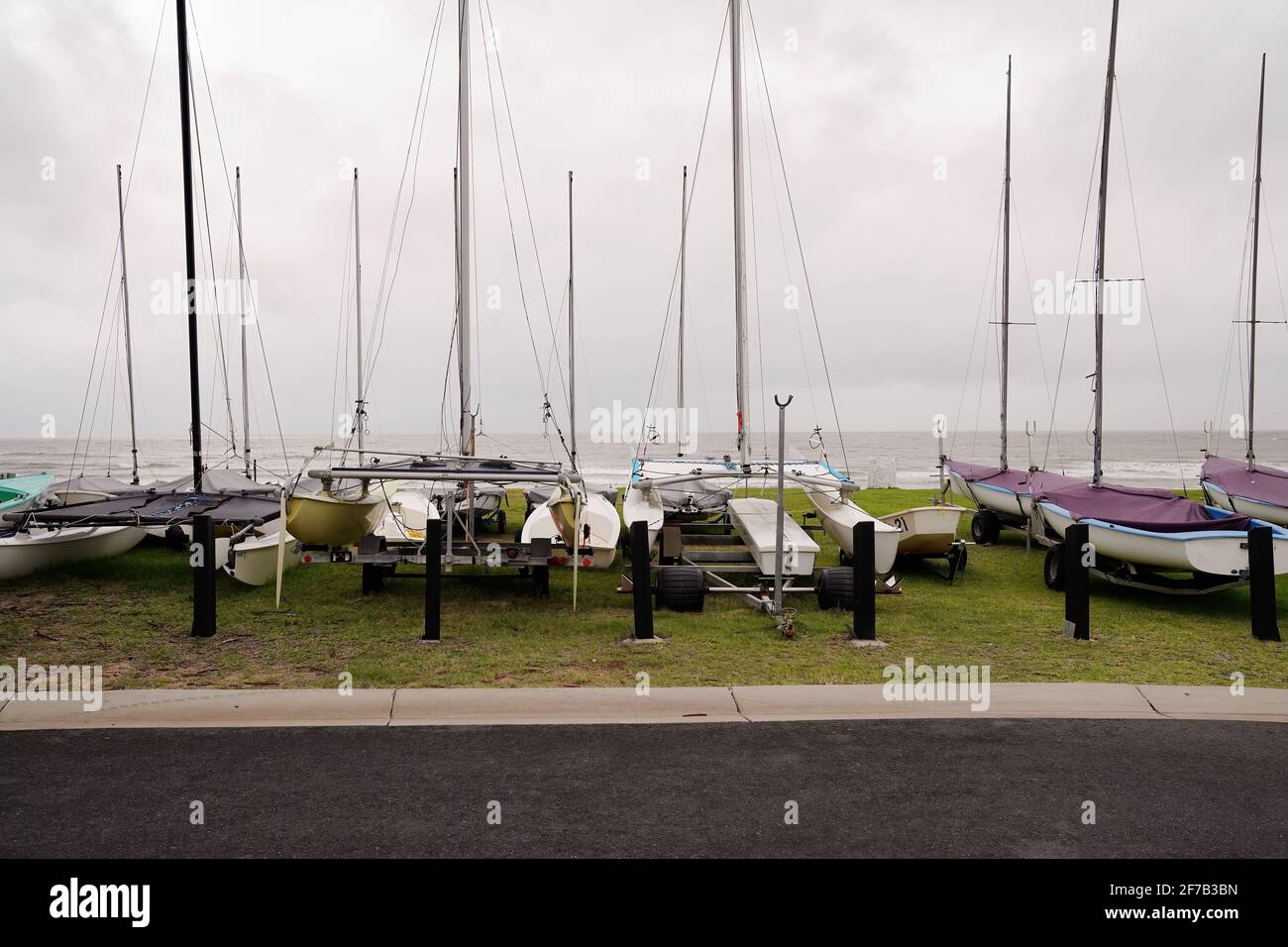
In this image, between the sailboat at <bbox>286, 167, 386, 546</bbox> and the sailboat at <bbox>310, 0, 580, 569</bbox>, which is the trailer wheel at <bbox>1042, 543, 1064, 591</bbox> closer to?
the sailboat at <bbox>310, 0, 580, 569</bbox>

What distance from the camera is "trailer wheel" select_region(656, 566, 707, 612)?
9984 millimetres

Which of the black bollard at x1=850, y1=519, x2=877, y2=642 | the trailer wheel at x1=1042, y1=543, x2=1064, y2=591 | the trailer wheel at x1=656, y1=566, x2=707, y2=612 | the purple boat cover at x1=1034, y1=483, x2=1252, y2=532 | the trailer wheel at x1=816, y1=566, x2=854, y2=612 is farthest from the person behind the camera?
the trailer wheel at x1=1042, y1=543, x2=1064, y2=591

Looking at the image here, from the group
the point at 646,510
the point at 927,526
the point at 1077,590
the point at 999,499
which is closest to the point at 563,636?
the point at 646,510

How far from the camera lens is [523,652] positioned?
8.13m

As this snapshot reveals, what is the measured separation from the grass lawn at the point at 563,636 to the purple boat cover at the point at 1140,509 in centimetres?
100

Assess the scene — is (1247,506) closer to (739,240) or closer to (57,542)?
(739,240)

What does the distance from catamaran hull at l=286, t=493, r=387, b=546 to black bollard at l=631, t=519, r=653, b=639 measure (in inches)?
168

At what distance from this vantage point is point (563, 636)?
888 cm

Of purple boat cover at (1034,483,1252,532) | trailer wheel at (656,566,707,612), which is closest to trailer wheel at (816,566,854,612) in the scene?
trailer wheel at (656,566,707,612)

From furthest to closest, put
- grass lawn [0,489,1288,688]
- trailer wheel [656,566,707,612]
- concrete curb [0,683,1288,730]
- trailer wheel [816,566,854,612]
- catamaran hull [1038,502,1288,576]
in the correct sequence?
trailer wheel [816,566,854,612], trailer wheel [656,566,707,612], catamaran hull [1038,502,1288,576], grass lawn [0,489,1288,688], concrete curb [0,683,1288,730]

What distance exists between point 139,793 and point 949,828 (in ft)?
13.8

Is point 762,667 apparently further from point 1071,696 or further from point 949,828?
point 949,828
